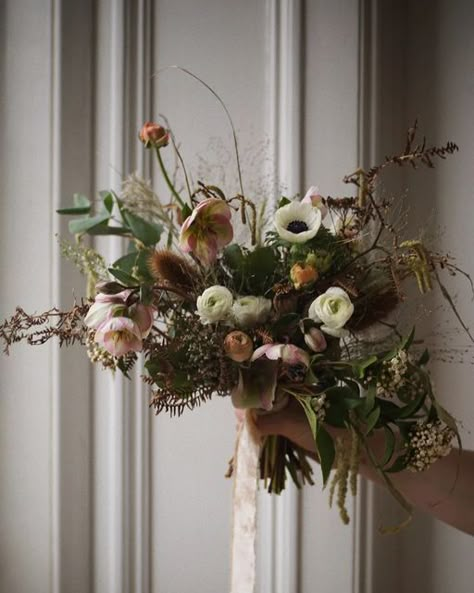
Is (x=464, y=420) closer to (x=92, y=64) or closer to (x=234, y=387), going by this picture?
(x=234, y=387)

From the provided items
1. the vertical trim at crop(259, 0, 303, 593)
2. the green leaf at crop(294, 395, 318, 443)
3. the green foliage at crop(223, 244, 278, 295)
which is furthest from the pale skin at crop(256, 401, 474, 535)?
the vertical trim at crop(259, 0, 303, 593)

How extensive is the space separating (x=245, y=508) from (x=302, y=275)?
1.33 feet

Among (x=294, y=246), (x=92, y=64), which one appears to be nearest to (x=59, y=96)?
(x=92, y=64)

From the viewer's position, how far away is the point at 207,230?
0.96 metres

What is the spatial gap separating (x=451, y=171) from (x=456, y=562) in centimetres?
84

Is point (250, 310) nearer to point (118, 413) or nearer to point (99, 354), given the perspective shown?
point (99, 354)

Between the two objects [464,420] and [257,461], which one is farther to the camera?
[464,420]

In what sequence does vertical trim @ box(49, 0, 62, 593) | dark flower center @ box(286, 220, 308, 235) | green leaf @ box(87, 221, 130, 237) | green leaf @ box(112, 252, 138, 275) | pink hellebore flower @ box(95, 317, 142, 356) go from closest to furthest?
pink hellebore flower @ box(95, 317, 142, 356), dark flower center @ box(286, 220, 308, 235), green leaf @ box(112, 252, 138, 275), green leaf @ box(87, 221, 130, 237), vertical trim @ box(49, 0, 62, 593)

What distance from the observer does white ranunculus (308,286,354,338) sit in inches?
35.9

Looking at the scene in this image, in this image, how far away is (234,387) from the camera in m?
1.01

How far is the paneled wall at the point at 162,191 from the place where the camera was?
143 centimetres

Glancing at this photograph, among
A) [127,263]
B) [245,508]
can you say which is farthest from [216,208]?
[245,508]

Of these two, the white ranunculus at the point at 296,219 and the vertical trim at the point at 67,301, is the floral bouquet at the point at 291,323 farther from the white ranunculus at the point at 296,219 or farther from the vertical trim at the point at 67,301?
the vertical trim at the point at 67,301

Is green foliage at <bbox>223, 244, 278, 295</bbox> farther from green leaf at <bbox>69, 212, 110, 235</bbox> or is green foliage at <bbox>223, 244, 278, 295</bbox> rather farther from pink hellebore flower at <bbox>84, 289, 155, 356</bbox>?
green leaf at <bbox>69, 212, 110, 235</bbox>
